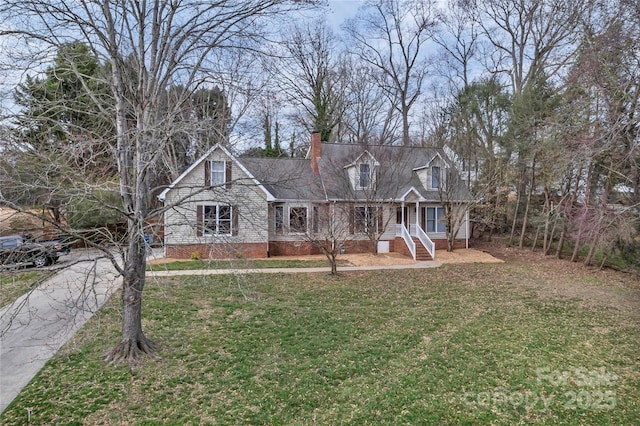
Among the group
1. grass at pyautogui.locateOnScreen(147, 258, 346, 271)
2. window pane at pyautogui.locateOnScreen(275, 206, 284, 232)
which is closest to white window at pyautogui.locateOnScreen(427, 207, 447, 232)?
grass at pyautogui.locateOnScreen(147, 258, 346, 271)

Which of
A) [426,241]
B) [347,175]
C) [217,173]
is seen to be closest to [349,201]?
[347,175]

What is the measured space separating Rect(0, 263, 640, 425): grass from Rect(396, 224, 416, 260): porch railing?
23.2 ft

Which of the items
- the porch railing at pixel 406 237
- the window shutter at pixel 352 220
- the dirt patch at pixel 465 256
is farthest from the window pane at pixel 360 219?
the dirt patch at pixel 465 256

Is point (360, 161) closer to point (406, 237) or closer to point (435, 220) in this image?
point (406, 237)

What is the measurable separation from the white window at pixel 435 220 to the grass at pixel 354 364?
9751 millimetres

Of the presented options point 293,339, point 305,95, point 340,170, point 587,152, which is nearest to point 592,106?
point 587,152

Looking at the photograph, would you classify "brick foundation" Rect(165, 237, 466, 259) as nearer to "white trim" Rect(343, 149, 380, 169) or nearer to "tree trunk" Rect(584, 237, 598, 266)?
"white trim" Rect(343, 149, 380, 169)

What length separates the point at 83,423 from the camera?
14.8 feet

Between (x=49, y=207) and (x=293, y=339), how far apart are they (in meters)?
4.96

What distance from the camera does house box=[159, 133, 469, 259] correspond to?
1639 cm

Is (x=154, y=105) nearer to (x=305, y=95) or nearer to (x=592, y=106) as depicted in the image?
(x=592, y=106)

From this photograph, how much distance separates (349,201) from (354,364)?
12.1 meters

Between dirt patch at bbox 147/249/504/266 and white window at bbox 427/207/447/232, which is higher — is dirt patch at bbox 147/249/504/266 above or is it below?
below

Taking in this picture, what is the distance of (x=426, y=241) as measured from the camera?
60.4 ft
